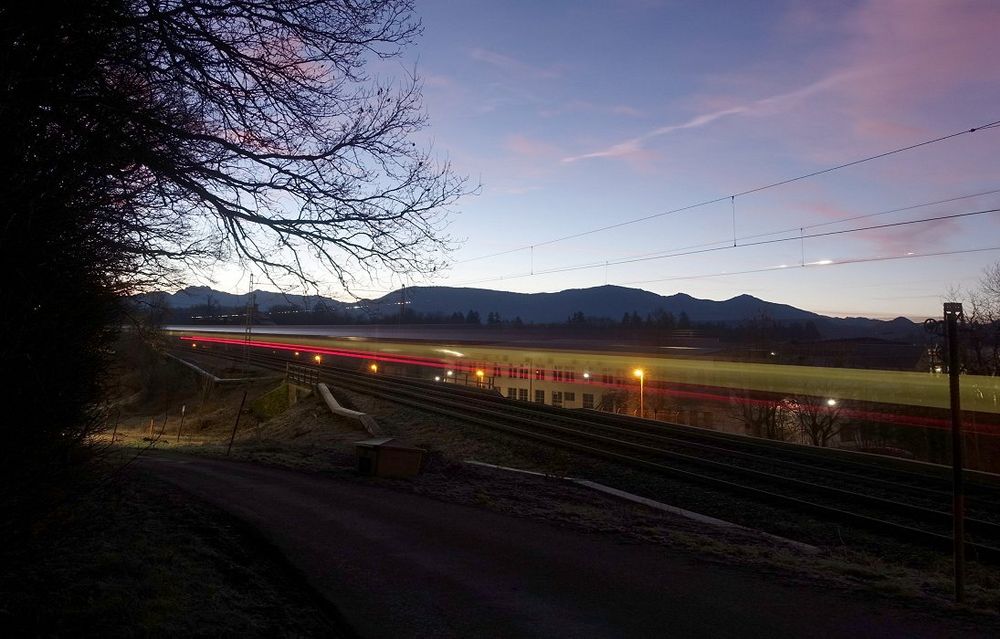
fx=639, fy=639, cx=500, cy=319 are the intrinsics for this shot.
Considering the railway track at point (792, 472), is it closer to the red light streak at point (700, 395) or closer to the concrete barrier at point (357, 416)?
the concrete barrier at point (357, 416)

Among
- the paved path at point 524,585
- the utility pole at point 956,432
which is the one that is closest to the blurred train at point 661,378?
the paved path at point 524,585

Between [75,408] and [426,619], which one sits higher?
[75,408]

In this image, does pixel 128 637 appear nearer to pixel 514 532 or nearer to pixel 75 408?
pixel 75 408

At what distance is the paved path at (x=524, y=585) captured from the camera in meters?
5.15

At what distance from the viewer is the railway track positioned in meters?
10.8

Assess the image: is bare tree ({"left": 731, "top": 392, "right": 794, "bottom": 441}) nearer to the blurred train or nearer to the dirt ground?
the blurred train

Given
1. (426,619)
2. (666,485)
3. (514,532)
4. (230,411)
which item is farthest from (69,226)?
(230,411)

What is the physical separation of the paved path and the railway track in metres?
5.28

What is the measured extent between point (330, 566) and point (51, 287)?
3.72m

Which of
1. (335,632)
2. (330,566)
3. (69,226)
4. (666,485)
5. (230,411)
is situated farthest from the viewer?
(230,411)

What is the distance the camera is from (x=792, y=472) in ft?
49.9

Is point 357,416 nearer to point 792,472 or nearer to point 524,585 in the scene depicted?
point 792,472

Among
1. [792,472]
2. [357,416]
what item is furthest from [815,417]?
[357,416]

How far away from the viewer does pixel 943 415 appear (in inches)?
1341
